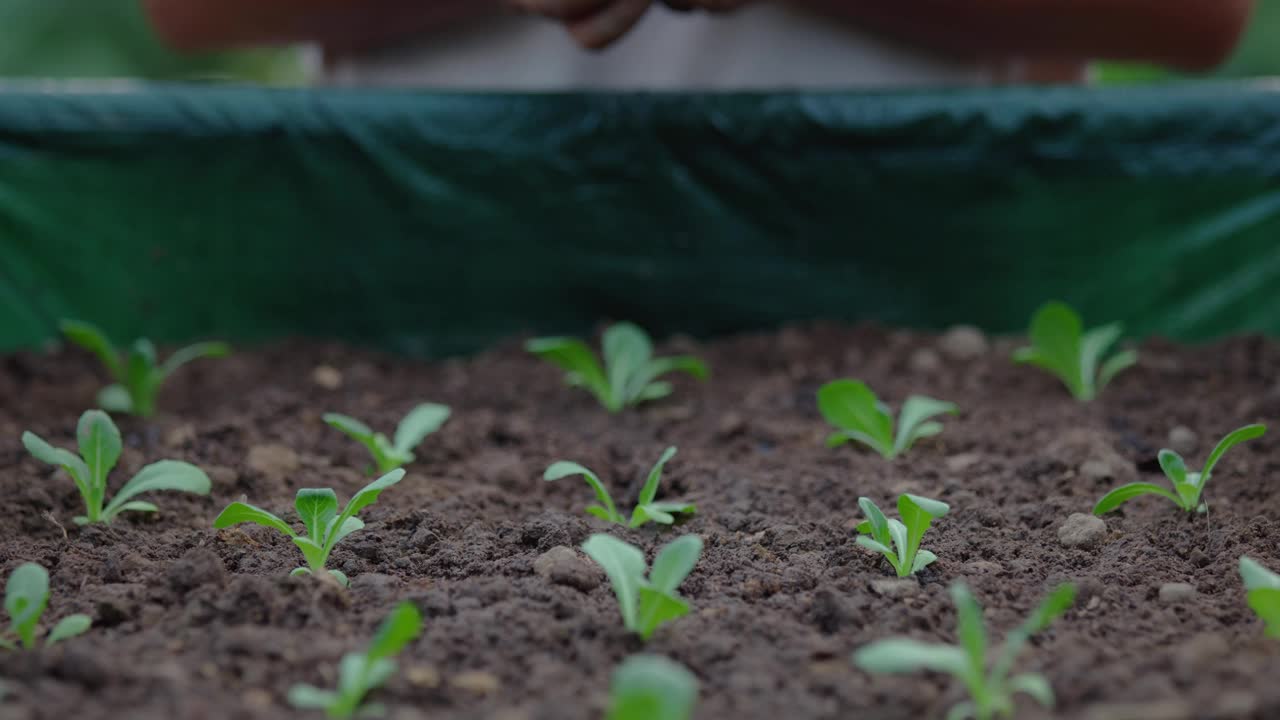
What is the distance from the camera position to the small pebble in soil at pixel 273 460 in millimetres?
1257

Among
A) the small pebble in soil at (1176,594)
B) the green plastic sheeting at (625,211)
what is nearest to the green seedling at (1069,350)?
the green plastic sheeting at (625,211)

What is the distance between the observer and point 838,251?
1893 mm

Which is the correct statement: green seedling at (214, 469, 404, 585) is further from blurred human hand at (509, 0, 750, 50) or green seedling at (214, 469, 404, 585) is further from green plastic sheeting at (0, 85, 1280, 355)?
green plastic sheeting at (0, 85, 1280, 355)

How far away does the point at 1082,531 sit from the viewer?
105cm

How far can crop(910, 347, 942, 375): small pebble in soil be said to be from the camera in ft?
5.52

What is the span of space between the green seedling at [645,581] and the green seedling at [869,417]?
484 millimetres

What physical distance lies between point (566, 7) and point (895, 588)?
3.22 feet

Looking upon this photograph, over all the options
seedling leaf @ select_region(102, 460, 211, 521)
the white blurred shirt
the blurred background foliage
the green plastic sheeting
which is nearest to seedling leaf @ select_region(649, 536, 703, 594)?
seedling leaf @ select_region(102, 460, 211, 521)

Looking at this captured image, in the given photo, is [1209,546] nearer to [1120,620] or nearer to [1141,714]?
[1120,620]

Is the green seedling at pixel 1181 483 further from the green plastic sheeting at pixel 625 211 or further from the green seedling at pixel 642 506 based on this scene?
the green plastic sheeting at pixel 625 211

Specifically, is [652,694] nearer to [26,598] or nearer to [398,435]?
[26,598]

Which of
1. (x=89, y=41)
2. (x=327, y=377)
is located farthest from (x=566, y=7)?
(x=89, y=41)

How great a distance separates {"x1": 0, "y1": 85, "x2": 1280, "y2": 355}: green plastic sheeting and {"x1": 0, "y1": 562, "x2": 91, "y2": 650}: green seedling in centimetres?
112

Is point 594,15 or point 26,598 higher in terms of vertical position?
point 594,15
